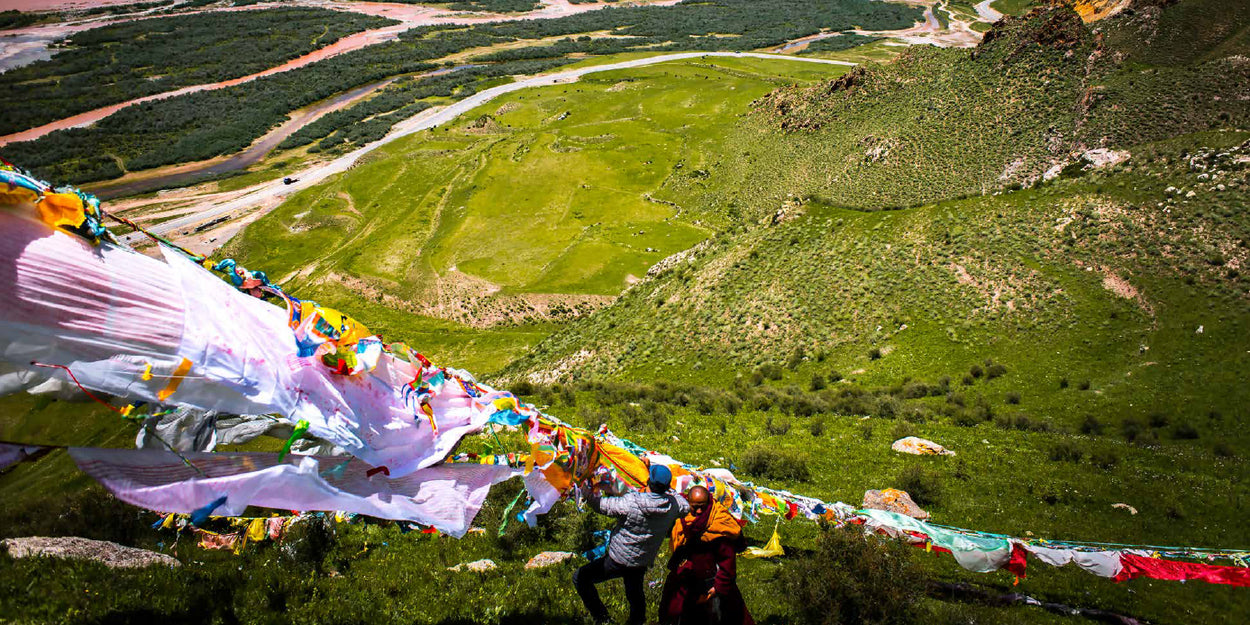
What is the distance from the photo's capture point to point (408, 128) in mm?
94312

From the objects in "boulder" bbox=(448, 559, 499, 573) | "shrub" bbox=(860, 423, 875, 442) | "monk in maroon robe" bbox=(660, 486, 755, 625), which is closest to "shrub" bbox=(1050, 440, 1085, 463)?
"shrub" bbox=(860, 423, 875, 442)

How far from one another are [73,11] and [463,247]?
20402cm

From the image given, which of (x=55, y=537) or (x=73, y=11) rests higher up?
(x=73, y=11)

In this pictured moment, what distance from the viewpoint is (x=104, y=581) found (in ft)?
22.1

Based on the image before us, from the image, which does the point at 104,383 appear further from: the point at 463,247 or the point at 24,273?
the point at 463,247

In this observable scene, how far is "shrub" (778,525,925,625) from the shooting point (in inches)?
335

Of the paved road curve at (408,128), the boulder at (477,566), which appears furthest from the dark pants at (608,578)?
the paved road curve at (408,128)

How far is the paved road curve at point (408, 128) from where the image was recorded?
225 feet

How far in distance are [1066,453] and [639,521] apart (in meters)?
15.5

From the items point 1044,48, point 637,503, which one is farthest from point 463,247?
point 637,503

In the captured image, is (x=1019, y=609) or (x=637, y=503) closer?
(x=637, y=503)

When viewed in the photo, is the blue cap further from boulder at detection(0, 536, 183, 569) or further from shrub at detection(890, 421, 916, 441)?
shrub at detection(890, 421, 916, 441)

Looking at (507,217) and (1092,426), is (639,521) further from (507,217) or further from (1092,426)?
(507,217)

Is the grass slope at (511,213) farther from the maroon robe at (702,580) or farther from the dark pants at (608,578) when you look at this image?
the maroon robe at (702,580)
